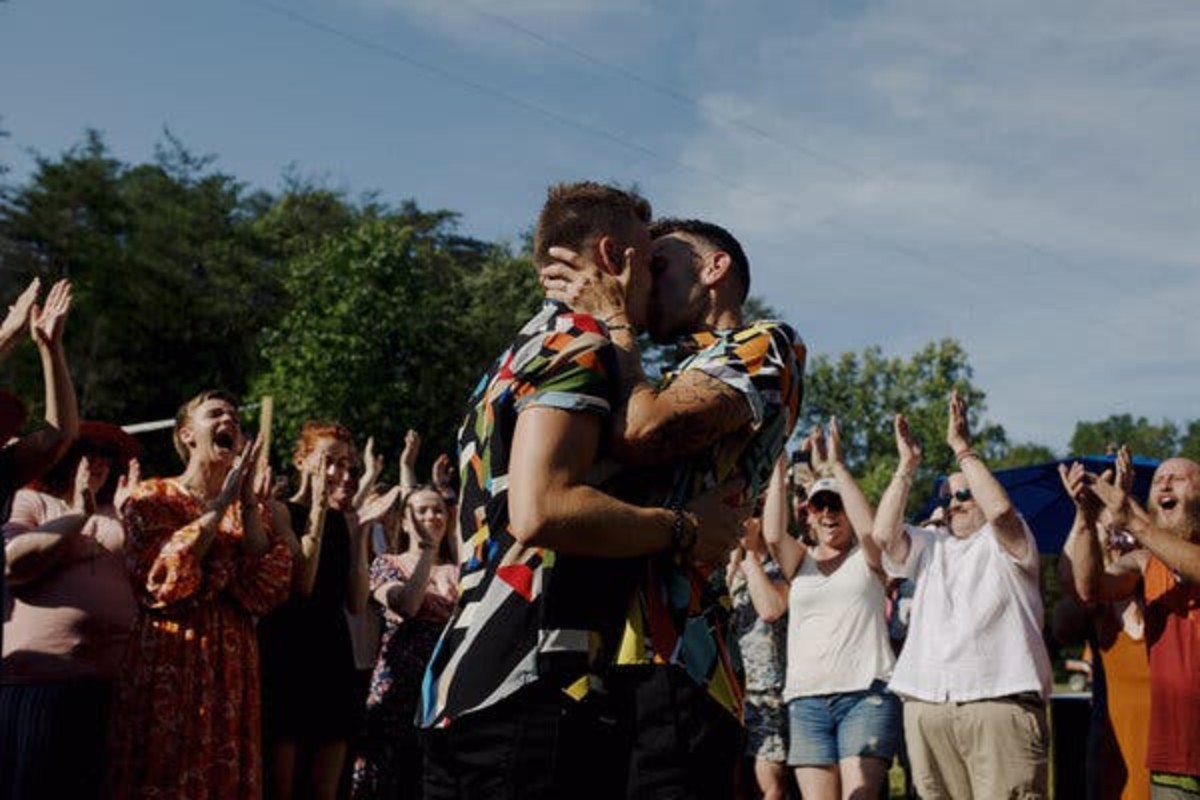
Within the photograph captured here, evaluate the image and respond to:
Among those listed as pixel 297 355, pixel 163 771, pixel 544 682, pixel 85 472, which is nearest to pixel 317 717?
pixel 163 771

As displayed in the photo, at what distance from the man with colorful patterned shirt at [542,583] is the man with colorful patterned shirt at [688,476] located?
59 millimetres

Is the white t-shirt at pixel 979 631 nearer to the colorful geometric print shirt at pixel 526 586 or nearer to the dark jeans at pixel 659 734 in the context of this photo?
the dark jeans at pixel 659 734

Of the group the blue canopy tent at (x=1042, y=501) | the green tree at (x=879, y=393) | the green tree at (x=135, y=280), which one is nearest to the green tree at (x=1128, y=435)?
the green tree at (x=879, y=393)

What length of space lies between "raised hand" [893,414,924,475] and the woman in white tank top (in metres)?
0.36

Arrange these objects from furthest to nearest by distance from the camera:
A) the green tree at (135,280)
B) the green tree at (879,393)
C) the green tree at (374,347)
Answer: the green tree at (879,393)
the green tree at (135,280)
the green tree at (374,347)

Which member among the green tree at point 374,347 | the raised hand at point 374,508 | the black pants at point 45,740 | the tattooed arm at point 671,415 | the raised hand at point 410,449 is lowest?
the black pants at point 45,740

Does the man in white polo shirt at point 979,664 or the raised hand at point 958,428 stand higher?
the raised hand at point 958,428

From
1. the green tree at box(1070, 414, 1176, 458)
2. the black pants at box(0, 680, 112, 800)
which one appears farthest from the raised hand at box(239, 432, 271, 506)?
the green tree at box(1070, 414, 1176, 458)

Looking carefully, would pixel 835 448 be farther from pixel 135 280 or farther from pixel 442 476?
pixel 135 280

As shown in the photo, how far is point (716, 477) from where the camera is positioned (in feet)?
10.3

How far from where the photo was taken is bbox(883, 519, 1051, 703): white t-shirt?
7.77 metres

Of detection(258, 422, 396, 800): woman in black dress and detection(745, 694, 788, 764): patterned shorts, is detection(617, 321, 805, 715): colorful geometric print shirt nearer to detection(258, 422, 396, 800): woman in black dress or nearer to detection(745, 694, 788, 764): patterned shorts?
detection(258, 422, 396, 800): woman in black dress

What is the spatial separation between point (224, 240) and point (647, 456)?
2108 inches

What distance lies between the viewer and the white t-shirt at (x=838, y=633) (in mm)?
8773
